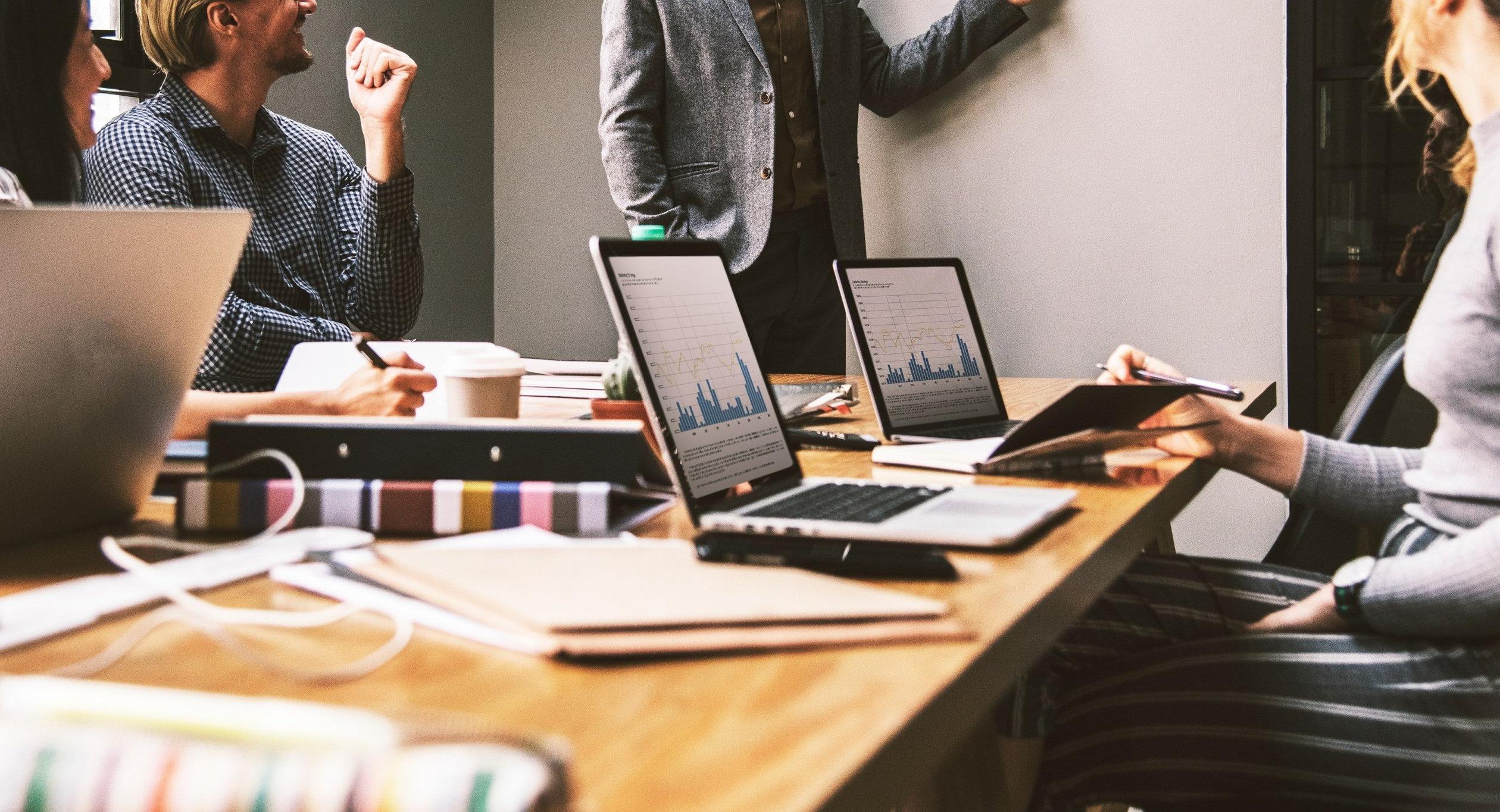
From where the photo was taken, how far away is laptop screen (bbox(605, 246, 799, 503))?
0.95 metres

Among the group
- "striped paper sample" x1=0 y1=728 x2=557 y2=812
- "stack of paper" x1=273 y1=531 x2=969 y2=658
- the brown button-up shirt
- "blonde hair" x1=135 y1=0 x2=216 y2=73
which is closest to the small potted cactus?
"stack of paper" x1=273 y1=531 x2=969 y2=658

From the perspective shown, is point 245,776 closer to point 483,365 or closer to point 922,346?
point 483,365

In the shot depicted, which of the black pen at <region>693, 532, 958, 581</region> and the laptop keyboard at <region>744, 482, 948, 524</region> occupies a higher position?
the black pen at <region>693, 532, 958, 581</region>

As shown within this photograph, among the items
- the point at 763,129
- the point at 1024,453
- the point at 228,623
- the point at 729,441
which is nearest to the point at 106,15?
the point at 763,129

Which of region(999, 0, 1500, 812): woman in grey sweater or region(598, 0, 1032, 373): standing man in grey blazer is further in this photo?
region(598, 0, 1032, 373): standing man in grey blazer

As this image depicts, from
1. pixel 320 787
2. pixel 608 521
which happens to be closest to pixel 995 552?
pixel 608 521

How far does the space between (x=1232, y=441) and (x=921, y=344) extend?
0.42m

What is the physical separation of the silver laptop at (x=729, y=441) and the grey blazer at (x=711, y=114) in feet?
5.58

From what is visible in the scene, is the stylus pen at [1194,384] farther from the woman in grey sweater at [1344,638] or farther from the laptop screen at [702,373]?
the laptop screen at [702,373]

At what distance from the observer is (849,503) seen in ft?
2.97

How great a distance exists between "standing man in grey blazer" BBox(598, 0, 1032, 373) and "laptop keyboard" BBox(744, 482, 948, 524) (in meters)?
1.81

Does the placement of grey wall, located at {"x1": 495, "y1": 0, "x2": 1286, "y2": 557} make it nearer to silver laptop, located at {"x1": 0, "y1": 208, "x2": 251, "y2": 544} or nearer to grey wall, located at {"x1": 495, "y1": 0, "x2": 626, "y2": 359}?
grey wall, located at {"x1": 495, "y1": 0, "x2": 626, "y2": 359}

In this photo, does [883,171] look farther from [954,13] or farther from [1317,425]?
[1317,425]

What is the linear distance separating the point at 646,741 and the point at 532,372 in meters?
1.52
